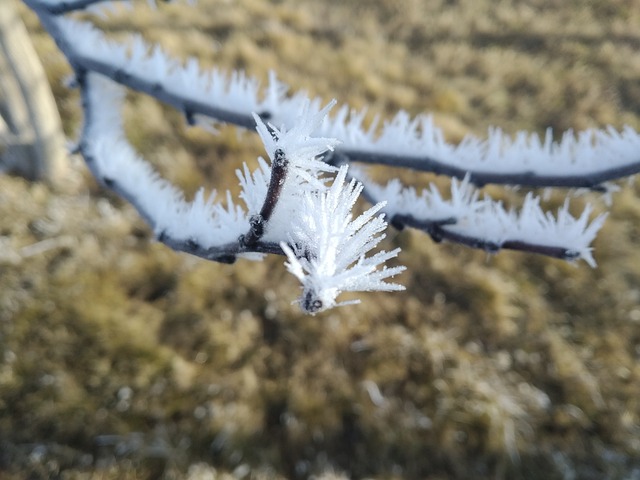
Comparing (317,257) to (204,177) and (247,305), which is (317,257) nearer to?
(247,305)

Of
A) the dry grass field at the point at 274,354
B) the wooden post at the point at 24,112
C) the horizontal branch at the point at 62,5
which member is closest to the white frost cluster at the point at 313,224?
the horizontal branch at the point at 62,5

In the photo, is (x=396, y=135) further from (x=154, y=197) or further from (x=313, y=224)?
(x=313, y=224)

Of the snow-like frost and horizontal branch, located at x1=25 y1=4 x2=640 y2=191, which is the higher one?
the snow-like frost

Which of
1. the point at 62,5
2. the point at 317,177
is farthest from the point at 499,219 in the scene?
the point at 62,5

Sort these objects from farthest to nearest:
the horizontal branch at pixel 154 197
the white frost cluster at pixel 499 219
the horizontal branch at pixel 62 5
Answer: the horizontal branch at pixel 62 5
the white frost cluster at pixel 499 219
the horizontal branch at pixel 154 197

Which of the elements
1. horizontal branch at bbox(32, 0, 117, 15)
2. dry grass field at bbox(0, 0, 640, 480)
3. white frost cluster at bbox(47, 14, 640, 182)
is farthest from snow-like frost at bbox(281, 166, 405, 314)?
dry grass field at bbox(0, 0, 640, 480)

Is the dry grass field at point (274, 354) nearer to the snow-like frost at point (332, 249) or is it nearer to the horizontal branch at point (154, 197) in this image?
the horizontal branch at point (154, 197)

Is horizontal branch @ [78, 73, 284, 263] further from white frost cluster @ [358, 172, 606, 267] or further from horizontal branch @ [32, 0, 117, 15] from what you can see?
white frost cluster @ [358, 172, 606, 267]
